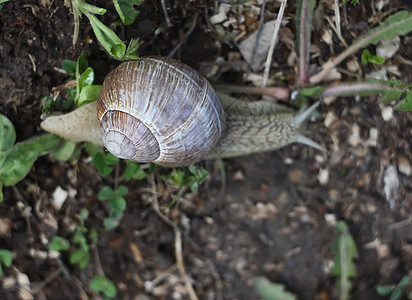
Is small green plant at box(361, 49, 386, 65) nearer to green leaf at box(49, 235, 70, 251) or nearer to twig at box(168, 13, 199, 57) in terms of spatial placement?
twig at box(168, 13, 199, 57)

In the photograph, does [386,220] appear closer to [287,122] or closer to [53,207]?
[287,122]

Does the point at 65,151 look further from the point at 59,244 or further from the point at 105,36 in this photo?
the point at 105,36

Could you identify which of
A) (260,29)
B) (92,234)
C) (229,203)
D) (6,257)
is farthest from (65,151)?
(260,29)

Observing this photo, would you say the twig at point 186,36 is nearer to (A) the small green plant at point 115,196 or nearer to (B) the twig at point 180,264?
(A) the small green plant at point 115,196

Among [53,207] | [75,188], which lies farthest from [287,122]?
[53,207]

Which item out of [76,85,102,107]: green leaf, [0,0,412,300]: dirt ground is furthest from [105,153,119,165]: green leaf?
[76,85,102,107]: green leaf

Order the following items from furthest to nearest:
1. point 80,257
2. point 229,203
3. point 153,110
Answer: point 229,203 → point 80,257 → point 153,110

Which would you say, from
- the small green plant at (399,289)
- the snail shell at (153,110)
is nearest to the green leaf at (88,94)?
the snail shell at (153,110)
